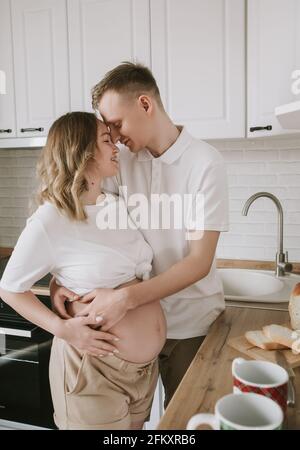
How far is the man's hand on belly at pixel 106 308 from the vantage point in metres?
1.13

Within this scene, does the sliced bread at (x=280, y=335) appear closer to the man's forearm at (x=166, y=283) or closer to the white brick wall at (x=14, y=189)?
the man's forearm at (x=166, y=283)

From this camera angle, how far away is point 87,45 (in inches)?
80.3

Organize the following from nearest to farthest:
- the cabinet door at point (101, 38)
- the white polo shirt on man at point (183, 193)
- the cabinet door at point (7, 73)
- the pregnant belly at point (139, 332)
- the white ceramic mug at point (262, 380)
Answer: the white ceramic mug at point (262, 380)
the pregnant belly at point (139, 332)
the white polo shirt on man at point (183, 193)
the cabinet door at point (101, 38)
the cabinet door at point (7, 73)

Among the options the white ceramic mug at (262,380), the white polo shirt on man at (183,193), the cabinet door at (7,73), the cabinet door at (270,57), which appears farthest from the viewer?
the cabinet door at (7,73)

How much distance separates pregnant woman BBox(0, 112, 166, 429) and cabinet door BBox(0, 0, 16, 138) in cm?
113

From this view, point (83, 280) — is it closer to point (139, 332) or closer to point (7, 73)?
point (139, 332)

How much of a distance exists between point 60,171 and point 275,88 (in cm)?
100

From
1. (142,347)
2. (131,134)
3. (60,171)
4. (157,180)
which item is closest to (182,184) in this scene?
(157,180)

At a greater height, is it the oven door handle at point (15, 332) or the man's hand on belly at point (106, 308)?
the man's hand on belly at point (106, 308)

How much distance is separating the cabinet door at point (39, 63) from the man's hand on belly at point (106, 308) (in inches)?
49.3

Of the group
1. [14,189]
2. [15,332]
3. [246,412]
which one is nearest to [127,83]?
[246,412]

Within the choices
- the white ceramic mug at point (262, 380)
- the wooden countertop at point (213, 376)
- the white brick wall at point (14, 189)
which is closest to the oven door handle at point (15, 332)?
the white brick wall at point (14, 189)

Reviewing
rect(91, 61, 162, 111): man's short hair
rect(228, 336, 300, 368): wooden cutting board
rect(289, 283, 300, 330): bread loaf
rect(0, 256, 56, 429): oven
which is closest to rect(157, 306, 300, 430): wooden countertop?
rect(228, 336, 300, 368): wooden cutting board

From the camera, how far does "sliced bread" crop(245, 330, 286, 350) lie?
1.13 m
